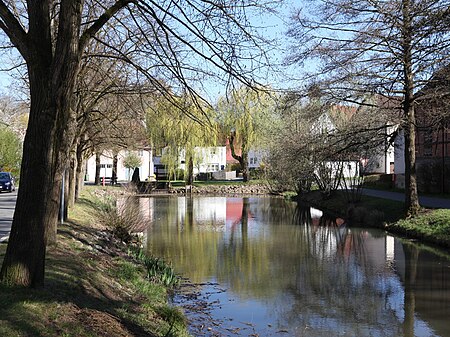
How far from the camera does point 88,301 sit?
24.0 ft

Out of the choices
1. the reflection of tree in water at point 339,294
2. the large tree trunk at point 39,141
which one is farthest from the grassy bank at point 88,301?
the reflection of tree in water at point 339,294

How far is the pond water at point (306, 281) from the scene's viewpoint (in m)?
9.78

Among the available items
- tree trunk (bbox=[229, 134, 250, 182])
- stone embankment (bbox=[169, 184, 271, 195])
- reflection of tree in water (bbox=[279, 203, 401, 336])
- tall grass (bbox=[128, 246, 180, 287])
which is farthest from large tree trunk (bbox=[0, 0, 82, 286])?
tree trunk (bbox=[229, 134, 250, 182])

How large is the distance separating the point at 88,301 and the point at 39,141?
2.34 metres

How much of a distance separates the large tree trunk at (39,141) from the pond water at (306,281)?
3.58 m

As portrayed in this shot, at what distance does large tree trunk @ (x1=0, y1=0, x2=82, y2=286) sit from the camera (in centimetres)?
656

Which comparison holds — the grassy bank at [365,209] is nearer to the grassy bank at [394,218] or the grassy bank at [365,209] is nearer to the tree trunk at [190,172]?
the grassy bank at [394,218]

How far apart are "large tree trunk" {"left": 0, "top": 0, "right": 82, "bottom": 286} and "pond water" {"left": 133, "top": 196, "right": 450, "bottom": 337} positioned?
358 cm

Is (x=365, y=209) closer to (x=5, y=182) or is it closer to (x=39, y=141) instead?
(x=39, y=141)

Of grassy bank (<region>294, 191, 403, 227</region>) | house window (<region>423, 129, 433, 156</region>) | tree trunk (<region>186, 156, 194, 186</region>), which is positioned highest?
house window (<region>423, 129, 433, 156</region>)

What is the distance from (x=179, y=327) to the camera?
8148 millimetres

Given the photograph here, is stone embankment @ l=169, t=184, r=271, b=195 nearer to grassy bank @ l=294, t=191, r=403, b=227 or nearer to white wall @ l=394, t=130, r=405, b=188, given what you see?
Answer: white wall @ l=394, t=130, r=405, b=188

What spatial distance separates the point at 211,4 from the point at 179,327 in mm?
5005

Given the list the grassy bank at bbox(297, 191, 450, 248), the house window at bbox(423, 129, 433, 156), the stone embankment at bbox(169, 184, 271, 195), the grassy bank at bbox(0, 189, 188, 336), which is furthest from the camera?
the stone embankment at bbox(169, 184, 271, 195)
